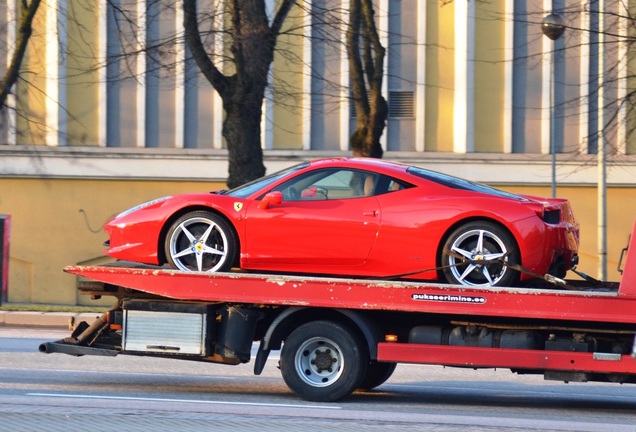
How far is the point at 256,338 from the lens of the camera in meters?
10.4

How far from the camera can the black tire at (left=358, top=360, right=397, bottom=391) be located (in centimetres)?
1123

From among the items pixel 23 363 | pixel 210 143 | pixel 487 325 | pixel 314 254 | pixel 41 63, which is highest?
pixel 41 63

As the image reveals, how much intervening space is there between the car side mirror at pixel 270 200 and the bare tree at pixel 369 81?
1016cm

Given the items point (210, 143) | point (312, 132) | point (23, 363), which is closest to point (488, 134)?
point (312, 132)

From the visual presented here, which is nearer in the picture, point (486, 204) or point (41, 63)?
point (486, 204)

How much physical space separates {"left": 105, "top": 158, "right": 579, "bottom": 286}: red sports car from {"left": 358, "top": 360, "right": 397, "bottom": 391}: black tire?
154cm

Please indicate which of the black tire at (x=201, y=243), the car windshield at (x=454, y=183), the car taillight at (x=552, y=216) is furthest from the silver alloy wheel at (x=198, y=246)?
the car taillight at (x=552, y=216)

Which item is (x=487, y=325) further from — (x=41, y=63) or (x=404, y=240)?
(x=41, y=63)

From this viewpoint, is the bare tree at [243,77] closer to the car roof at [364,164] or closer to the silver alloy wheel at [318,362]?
the car roof at [364,164]

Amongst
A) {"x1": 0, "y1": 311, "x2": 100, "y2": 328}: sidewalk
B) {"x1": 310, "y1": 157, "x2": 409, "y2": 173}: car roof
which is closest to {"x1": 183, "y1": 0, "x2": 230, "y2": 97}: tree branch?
{"x1": 0, "y1": 311, "x2": 100, "y2": 328}: sidewalk

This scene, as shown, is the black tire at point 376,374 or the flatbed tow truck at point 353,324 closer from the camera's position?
the flatbed tow truck at point 353,324

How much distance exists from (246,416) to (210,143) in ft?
58.7

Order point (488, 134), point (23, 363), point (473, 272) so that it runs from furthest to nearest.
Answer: point (488, 134) < point (23, 363) < point (473, 272)

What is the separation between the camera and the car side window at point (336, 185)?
1019cm
